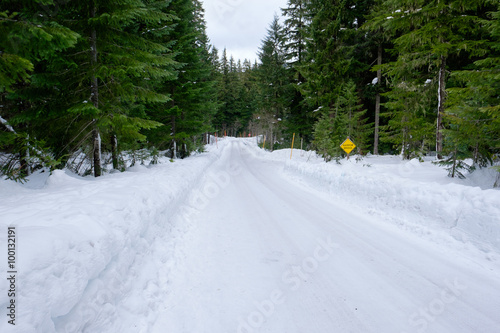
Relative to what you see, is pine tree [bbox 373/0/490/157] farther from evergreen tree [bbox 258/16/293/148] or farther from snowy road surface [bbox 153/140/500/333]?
evergreen tree [bbox 258/16/293/148]

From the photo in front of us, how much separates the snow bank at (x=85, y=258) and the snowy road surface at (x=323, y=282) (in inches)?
16.7

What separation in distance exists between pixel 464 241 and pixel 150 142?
1534cm

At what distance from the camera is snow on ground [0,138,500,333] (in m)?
2.38

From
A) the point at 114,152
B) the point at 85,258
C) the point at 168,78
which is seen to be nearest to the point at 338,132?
the point at 168,78

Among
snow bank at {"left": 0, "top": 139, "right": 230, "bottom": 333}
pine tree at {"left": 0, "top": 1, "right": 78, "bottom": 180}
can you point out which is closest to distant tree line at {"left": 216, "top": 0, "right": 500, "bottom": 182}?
snow bank at {"left": 0, "top": 139, "right": 230, "bottom": 333}

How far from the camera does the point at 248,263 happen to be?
12.3ft

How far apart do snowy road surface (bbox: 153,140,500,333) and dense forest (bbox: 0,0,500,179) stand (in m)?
3.68

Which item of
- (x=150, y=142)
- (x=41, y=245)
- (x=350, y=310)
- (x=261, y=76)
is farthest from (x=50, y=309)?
(x=261, y=76)

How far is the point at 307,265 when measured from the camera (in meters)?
3.65

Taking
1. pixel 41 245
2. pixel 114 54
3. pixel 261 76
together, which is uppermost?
pixel 261 76

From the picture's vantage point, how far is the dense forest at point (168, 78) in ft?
18.1

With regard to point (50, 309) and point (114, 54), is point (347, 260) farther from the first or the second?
point (114, 54)

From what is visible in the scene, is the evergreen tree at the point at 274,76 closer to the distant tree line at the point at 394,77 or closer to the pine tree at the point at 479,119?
the distant tree line at the point at 394,77

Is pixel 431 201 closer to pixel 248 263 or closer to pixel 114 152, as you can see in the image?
pixel 248 263
